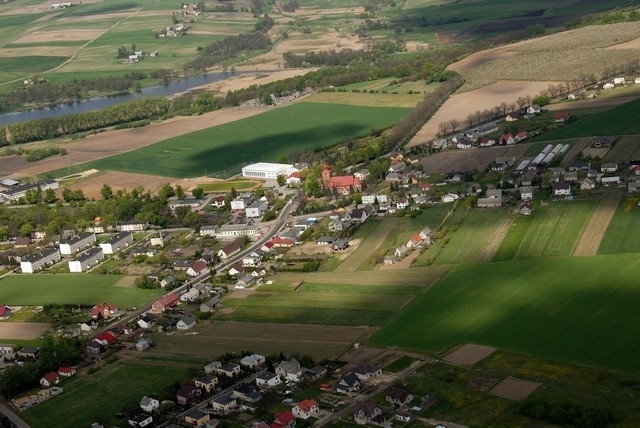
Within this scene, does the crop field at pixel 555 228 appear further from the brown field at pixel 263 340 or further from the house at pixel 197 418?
the house at pixel 197 418

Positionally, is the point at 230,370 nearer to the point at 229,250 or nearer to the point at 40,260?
the point at 229,250

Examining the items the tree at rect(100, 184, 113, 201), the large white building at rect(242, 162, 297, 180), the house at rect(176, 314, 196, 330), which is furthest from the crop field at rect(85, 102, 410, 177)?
the house at rect(176, 314, 196, 330)

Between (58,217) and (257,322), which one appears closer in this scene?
(257,322)

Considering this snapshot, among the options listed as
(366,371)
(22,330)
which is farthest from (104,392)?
(366,371)

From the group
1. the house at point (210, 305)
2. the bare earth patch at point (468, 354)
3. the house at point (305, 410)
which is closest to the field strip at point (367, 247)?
the house at point (210, 305)

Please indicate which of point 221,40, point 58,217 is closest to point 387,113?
point 58,217

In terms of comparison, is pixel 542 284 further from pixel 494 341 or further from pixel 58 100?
pixel 58 100

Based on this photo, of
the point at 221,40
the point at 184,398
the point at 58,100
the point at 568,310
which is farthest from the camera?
the point at 221,40

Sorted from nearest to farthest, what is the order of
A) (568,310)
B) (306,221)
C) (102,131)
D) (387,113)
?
(568,310) → (306,221) → (387,113) → (102,131)

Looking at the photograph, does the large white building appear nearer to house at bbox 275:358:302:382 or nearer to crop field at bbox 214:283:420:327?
crop field at bbox 214:283:420:327
